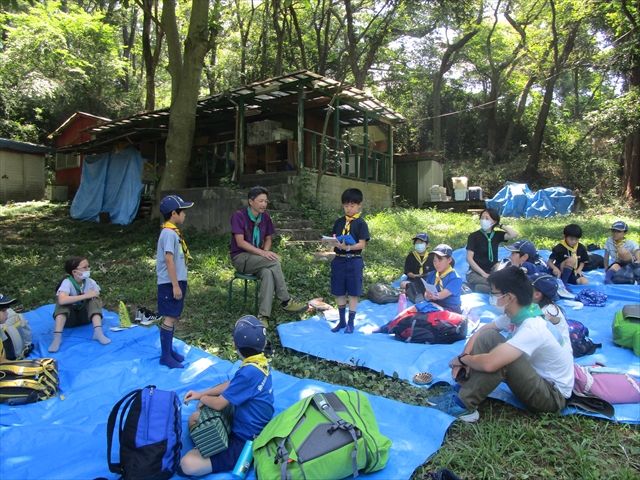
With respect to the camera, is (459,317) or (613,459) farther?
(459,317)

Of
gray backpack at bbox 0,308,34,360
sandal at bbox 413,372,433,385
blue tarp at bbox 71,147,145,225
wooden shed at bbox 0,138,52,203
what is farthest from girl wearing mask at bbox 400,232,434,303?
wooden shed at bbox 0,138,52,203

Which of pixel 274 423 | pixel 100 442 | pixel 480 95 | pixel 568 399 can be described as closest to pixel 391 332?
pixel 568 399

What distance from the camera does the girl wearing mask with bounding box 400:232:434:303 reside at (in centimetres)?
575

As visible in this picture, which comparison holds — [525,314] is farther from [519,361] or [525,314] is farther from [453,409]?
[453,409]

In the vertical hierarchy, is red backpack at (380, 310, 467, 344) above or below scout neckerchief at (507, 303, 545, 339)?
below

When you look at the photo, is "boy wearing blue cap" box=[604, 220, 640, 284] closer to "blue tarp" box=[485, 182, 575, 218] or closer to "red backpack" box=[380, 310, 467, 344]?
"red backpack" box=[380, 310, 467, 344]

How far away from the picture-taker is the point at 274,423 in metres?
2.39

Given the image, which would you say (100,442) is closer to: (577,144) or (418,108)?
(577,144)

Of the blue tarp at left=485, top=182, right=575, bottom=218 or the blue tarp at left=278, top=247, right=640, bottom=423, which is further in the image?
the blue tarp at left=485, top=182, right=575, bottom=218

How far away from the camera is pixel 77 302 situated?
15.6 feet

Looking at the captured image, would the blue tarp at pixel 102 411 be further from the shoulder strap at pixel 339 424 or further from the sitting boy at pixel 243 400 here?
the shoulder strap at pixel 339 424

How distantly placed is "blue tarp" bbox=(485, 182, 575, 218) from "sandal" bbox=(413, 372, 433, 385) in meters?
13.7

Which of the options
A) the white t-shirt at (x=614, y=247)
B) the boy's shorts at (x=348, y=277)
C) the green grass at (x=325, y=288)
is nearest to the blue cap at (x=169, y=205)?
the green grass at (x=325, y=288)

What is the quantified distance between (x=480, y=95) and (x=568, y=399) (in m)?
25.7
